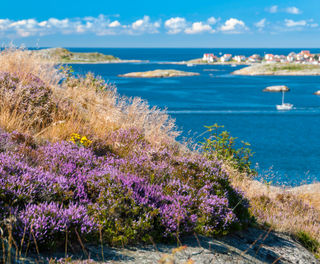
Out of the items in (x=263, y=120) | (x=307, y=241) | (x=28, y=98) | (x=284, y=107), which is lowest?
(x=263, y=120)

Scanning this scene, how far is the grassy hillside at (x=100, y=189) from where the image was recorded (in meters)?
3.64

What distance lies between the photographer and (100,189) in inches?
Answer: 173

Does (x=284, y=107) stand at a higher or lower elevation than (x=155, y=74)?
lower

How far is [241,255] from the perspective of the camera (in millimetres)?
4336

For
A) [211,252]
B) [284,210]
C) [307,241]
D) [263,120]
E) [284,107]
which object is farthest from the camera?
[284,107]

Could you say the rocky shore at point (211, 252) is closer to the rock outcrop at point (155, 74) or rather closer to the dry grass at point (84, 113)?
the dry grass at point (84, 113)

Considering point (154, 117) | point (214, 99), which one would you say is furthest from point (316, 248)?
point (214, 99)

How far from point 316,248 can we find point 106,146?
14.2 ft

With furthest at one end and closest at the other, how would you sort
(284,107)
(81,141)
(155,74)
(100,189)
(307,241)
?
1. (155,74)
2. (284,107)
3. (307,241)
4. (81,141)
5. (100,189)

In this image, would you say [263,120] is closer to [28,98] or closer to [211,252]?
[28,98]

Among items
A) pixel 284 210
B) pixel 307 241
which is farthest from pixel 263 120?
pixel 307 241

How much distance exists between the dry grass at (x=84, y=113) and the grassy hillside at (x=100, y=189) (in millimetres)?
52

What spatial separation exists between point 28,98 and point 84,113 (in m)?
1.52

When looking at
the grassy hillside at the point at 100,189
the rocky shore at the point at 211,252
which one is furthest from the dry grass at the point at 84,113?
the rocky shore at the point at 211,252
